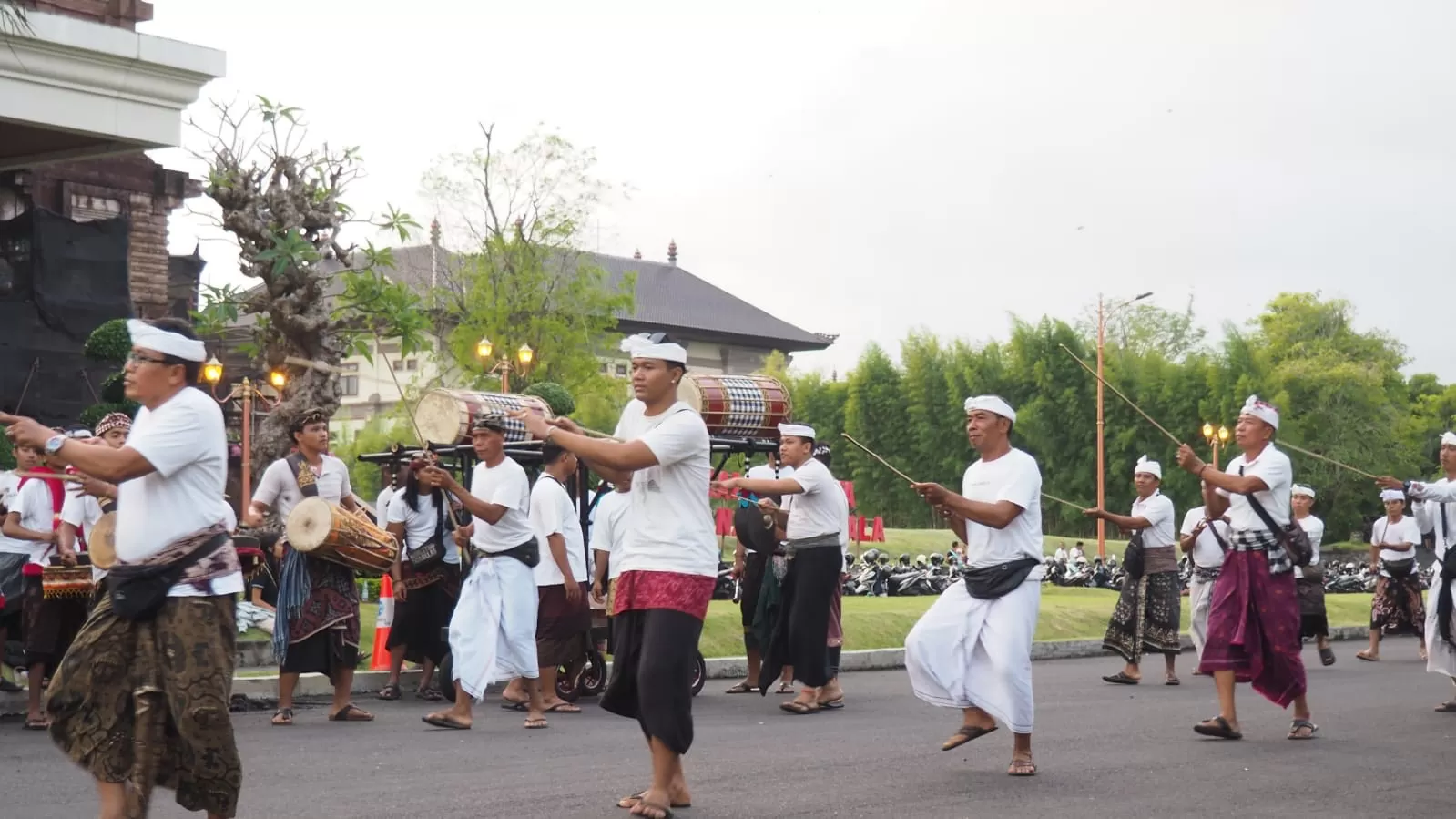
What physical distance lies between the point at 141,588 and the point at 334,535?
513cm

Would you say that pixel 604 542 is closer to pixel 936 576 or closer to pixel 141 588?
pixel 141 588

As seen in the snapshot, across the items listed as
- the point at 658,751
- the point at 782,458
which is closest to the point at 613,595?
the point at 658,751

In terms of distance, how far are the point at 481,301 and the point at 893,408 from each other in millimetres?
22188

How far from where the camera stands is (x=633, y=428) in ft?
25.2

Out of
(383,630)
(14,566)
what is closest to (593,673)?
(383,630)

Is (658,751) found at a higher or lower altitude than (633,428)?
lower

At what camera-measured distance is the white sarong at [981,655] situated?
29.6 feet

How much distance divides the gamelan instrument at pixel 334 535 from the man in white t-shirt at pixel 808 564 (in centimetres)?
304

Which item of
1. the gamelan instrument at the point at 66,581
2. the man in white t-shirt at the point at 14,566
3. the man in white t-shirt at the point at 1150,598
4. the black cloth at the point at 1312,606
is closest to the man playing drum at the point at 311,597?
the gamelan instrument at the point at 66,581

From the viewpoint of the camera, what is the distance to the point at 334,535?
11266 millimetres

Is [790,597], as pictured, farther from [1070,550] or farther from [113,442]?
[1070,550]

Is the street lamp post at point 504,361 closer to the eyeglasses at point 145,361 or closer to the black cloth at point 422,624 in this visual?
the black cloth at point 422,624

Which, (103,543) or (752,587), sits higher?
(103,543)

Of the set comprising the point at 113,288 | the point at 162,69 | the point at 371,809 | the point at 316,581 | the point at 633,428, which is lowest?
the point at 371,809
